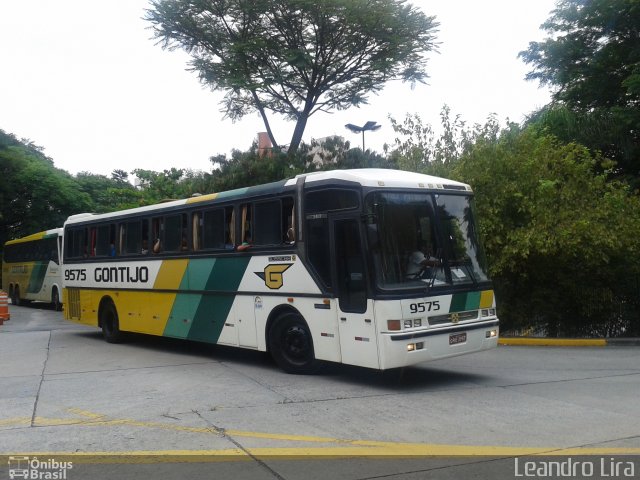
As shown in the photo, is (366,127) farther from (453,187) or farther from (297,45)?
(453,187)

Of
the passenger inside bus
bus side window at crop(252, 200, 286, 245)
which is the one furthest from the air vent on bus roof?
bus side window at crop(252, 200, 286, 245)

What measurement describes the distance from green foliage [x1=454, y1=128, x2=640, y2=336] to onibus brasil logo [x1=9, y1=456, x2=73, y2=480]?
11.0 m

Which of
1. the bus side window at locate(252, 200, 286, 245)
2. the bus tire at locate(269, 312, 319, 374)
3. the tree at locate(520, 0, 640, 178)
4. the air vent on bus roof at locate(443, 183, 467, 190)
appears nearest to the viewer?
the air vent on bus roof at locate(443, 183, 467, 190)

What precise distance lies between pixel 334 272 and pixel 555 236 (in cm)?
681

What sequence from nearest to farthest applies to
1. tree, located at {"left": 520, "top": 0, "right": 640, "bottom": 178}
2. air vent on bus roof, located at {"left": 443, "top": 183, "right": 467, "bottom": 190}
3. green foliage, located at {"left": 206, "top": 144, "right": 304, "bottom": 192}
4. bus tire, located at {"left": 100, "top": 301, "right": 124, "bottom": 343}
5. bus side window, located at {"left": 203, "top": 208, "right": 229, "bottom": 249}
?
air vent on bus roof, located at {"left": 443, "top": 183, "right": 467, "bottom": 190}
bus side window, located at {"left": 203, "top": 208, "right": 229, "bottom": 249}
bus tire, located at {"left": 100, "top": 301, "right": 124, "bottom": 343}
tree, located at {"left": 520, "top": 0, "right": 640, "bottom": 178}
green foliage, located at {"left": 206, "top": 144, "right": 304, "bottom": 192}

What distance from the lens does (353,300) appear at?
9430 millimetres

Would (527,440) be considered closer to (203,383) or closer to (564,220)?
(203,383)

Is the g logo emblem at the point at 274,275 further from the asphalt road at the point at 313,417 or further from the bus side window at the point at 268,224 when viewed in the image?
the asphalt road at the point at 313,417

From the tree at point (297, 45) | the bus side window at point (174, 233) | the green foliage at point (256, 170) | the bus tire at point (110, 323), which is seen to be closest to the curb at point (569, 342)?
the bus side window at point (174, 233)

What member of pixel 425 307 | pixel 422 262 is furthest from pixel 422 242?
pixel 425 307

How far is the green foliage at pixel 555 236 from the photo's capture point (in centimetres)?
1483

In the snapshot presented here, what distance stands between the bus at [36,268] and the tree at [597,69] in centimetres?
2030

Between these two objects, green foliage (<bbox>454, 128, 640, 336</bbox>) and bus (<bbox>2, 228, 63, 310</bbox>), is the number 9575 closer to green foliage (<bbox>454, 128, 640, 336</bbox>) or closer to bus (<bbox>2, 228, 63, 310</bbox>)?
green foliage (<bbox>454, 128, 640, 336</bbox>)

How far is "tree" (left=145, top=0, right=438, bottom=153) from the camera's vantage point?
2888 cm
